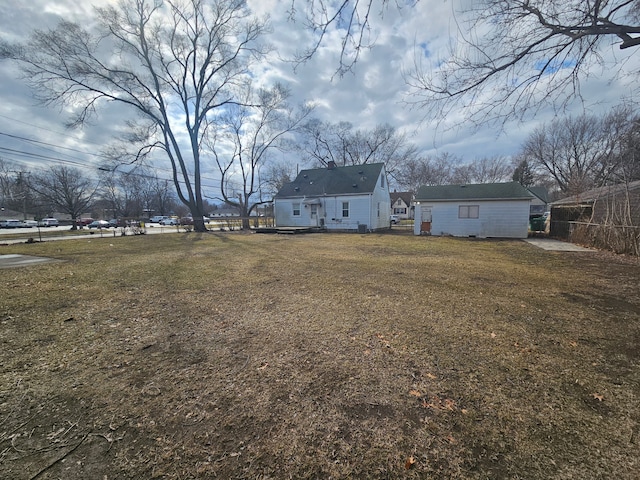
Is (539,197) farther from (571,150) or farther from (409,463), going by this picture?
(409,463)

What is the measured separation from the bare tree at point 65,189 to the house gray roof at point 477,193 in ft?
169

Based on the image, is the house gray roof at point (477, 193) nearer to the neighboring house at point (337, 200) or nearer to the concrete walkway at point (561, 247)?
the concrete walkway at point (561, 247)

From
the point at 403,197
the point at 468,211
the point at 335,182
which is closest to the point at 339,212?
the point at 335,182

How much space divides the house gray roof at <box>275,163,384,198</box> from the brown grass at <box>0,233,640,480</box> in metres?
18.3

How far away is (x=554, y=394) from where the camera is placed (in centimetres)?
215

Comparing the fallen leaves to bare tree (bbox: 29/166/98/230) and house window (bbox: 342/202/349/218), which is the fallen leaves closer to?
house window (bbox: 342/202/349/218)

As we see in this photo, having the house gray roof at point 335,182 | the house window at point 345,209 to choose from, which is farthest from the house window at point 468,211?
the house window at point 345,209

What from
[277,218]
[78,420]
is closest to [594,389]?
[78,420]

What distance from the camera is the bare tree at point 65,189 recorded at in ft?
130

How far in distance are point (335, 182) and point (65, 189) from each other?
1724 inches

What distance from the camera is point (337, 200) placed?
896 inches

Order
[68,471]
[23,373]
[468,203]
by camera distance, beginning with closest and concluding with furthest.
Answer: [68,471] < [23,373] < [468,203]

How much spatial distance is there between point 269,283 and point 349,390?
3.72 metres

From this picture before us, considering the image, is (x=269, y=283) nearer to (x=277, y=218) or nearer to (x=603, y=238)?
(x=603, y=238)
